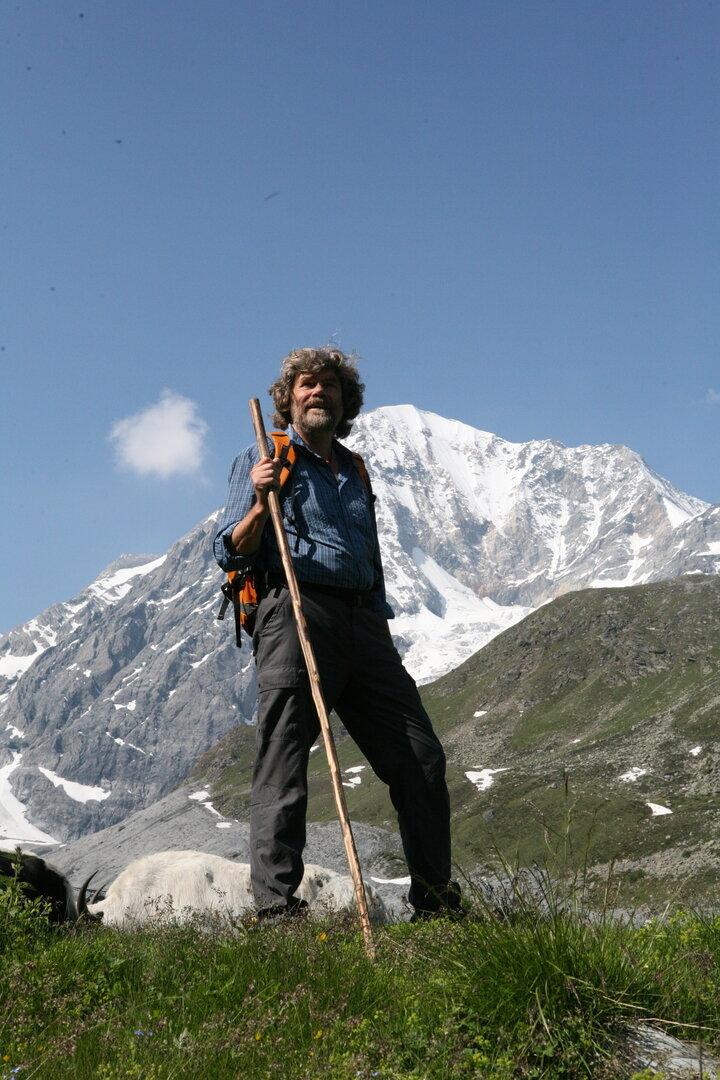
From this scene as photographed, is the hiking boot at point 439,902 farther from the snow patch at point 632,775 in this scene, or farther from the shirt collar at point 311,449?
the snow patch at point 632,775

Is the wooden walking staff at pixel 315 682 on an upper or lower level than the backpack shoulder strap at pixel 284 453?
lower

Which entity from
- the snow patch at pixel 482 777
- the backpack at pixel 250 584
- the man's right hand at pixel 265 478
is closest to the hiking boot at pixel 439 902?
the backpack at pixel 250 584

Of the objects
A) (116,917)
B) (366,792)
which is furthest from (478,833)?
(116,917)

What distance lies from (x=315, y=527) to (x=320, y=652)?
101cm

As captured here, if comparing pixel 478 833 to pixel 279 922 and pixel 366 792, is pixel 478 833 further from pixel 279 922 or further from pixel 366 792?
pixel 279 922

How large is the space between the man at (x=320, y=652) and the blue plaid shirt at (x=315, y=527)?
1cm

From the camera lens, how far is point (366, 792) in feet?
646

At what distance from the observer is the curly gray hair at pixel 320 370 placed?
7805 millimetres

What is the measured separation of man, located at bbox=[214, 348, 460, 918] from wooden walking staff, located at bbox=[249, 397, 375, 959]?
225 millimetres

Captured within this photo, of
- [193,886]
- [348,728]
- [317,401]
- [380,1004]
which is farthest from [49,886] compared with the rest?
[380,1004]

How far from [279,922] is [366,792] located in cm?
19756

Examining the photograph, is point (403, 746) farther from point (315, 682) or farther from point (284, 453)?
point (284, 453)

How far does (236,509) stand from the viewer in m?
7.57

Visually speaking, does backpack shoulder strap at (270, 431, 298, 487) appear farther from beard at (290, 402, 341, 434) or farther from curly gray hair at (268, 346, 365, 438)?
curly gray hair at (268, 346, 365, 438)
